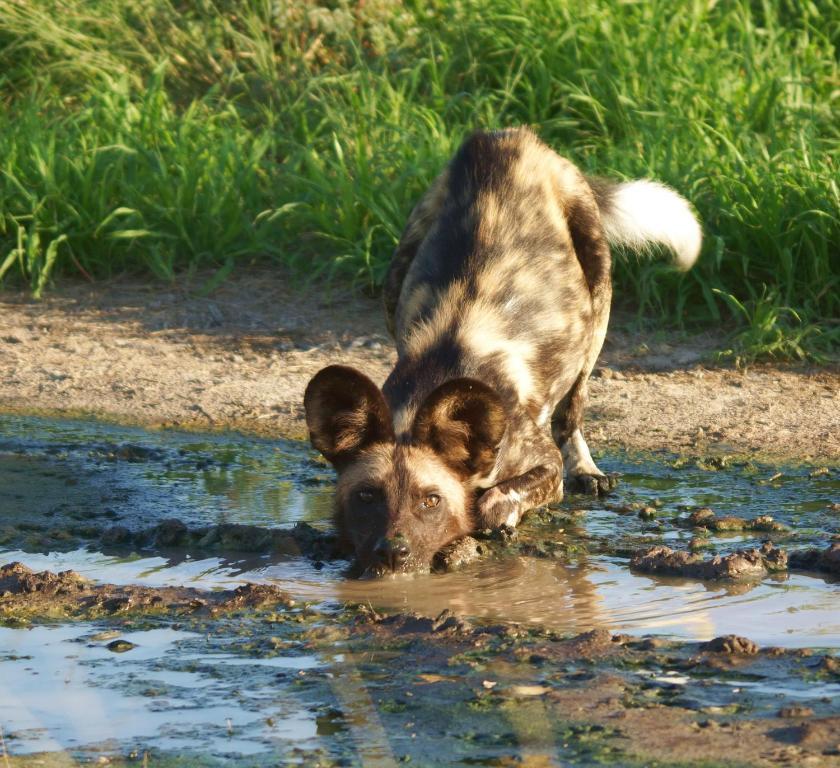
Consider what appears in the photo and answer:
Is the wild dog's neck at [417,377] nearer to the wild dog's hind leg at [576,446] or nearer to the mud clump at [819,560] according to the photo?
the wild dog's hind leg at [576,446]

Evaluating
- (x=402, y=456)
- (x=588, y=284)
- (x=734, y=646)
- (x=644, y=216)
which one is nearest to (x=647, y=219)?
(x=644, y=216)

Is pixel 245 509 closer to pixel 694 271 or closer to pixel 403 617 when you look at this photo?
pixel 403 617

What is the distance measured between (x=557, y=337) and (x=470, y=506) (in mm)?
808

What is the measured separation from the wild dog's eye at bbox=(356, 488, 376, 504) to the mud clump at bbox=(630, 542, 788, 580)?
A: 0.64 m

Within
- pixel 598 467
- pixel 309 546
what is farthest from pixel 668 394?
pixel 309 546

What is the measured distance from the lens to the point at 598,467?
4750 mm

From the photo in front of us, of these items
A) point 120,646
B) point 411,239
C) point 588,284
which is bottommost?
point 120,646

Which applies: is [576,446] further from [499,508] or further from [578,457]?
[499,508]

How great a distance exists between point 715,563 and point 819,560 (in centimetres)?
25

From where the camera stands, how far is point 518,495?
13.5 feet

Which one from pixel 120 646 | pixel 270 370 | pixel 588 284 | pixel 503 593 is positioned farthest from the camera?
pixel 270 370

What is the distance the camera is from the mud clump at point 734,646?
2.80 m

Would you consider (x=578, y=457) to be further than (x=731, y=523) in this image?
Yes

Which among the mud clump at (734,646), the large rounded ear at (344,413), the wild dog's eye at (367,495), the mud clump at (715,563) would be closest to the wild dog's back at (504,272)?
the large rounded ear at (344,413)
